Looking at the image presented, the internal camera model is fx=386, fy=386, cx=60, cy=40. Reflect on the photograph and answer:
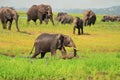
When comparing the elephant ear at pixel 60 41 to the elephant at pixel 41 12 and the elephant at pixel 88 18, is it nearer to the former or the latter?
the elephant at pixel 41 12

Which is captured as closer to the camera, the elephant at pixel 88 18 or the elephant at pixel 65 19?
the elephant at pixel 88 18

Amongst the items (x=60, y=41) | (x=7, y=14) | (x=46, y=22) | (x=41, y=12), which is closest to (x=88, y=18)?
(x=46, y=22)

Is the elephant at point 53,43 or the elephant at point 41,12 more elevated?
the elephant at point 53,43

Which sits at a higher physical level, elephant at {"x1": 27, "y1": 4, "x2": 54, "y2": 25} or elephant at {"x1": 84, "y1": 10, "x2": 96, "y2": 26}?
elephant at {"x1": 27, "y1": 4, "x2": 54, "y2": 25}

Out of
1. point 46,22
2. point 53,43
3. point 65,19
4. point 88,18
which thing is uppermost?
point 53,43

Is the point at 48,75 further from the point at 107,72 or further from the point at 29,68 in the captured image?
the point at 107,72

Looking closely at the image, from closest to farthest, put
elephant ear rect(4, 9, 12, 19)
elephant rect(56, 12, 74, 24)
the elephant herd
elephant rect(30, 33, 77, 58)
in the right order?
elephant rect(30, 33, 77, 58) < the elephant herd < elephant ear rect(4, 9, 12, 19) < elephant rect(56, 12, 74, 24)

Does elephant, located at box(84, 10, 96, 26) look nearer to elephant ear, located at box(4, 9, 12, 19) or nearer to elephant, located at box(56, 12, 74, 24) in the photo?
elephant, located at box(56, 12, 74, 24)

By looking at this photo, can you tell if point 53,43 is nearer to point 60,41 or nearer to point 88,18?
point 60,41

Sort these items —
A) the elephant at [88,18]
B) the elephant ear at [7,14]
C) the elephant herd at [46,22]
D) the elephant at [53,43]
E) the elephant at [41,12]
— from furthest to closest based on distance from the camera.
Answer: the elephant at [88,18] < the elephant at [41,12] < the elephant ear at [7,14] < the elephant herd at [46,22] < the elephant at [53,43]

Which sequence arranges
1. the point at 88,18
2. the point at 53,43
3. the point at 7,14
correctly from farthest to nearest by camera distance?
the point at 88,18
the point at 7,14
the point at 53,43

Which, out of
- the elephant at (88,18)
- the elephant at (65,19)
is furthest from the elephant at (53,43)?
the elephant at (65,19)

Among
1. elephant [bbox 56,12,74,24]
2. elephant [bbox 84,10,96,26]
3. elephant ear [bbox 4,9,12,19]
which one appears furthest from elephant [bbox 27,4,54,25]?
elephant [bbox 56,12,74,24]

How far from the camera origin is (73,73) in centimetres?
1464
